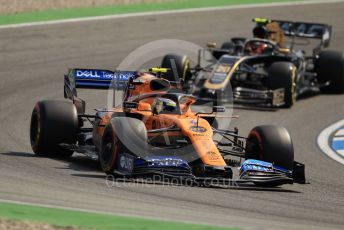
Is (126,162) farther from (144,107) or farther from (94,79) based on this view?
(94,79)

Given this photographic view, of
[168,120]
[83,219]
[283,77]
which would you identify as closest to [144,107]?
[168,120]

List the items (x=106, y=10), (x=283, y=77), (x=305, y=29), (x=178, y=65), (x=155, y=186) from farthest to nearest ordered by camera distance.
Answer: (x=106, y=10), (x=305, y=29), (x=178, y=65), (x=283, y=77), (x=155, y=186)

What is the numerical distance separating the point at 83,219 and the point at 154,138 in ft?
13.7

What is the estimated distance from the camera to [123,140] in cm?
1413

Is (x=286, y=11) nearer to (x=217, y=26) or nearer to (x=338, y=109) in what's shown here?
(x=217, y=26)

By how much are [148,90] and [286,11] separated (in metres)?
20.6

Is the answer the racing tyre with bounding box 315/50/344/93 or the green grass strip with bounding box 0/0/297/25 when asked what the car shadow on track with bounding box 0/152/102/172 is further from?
the green grass strip with bounding box 0/0/297/25

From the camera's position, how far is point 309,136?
21.1 m

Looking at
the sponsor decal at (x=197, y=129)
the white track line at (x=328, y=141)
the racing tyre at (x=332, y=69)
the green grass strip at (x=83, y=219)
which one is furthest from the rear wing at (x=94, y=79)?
the racing tyre at (x=332, y=69)

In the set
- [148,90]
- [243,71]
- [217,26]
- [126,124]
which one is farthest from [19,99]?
[217,26]

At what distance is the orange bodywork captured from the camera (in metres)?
14.3

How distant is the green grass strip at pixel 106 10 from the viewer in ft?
100

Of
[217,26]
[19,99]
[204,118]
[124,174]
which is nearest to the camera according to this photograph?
[124,174]

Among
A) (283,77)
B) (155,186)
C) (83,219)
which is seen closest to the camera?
(83,219)
